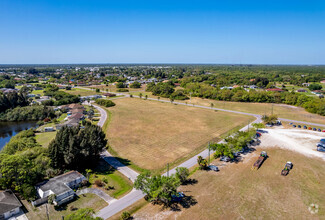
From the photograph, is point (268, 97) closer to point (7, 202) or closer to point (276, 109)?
point (276, 109)

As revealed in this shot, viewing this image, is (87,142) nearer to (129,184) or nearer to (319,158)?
(129,184)

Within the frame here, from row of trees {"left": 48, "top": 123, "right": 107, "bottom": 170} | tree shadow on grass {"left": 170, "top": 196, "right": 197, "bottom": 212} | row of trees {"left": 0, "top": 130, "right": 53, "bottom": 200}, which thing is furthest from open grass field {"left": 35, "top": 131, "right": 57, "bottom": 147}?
tree shadow on grass {"left": 170, "top": 196, "right": 197, "bottom": 212}

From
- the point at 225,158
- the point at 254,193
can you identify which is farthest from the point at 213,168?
the point at 254,193

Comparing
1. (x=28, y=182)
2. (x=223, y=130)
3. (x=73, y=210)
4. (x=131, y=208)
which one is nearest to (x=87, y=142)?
(x=28, y=182)

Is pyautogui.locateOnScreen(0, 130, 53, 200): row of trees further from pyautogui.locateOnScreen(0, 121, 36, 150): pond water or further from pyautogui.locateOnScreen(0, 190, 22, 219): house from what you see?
pyautogui.locateOnScreen(0, 121, 36, 150): pond water

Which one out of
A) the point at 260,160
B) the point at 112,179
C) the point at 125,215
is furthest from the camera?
the point at 260,160

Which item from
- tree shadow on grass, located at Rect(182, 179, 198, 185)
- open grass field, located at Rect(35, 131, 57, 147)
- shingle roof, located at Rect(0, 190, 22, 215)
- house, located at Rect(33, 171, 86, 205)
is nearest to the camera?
shingle roof, located at Rect(0, 190, 22, 215)
